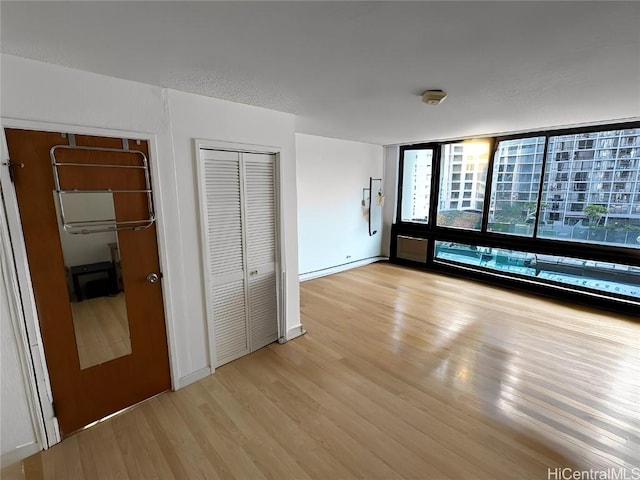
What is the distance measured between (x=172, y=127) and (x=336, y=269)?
3887mm

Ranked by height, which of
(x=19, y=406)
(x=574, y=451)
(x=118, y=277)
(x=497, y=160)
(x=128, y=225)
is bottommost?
(x=574, y=451)

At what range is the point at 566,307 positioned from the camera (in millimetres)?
4016

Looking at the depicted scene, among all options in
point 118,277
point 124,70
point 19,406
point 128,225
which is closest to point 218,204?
point 128,225

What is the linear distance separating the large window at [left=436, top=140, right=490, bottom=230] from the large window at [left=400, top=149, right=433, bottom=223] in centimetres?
27

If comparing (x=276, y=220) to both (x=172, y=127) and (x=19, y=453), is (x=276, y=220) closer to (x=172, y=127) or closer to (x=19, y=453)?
(x=172, y=127)

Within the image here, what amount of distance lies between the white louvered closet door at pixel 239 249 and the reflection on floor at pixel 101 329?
627 millimetres

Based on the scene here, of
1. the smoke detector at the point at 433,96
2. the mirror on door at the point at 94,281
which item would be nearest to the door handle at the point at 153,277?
the mirror on door at the point at 94,281

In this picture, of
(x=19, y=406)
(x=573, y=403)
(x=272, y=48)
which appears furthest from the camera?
(x=573, y=403)

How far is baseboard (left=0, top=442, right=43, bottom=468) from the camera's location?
1742 mm

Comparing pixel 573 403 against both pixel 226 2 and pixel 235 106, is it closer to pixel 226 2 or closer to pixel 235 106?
pixel 226 2

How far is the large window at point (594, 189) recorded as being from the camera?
146 inches

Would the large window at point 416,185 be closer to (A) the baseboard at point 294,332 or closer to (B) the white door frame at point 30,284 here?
(A) the baseboard at point 294,332

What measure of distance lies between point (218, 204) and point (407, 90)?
69.2 inches

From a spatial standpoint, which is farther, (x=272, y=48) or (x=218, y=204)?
(x=218, y=204)
